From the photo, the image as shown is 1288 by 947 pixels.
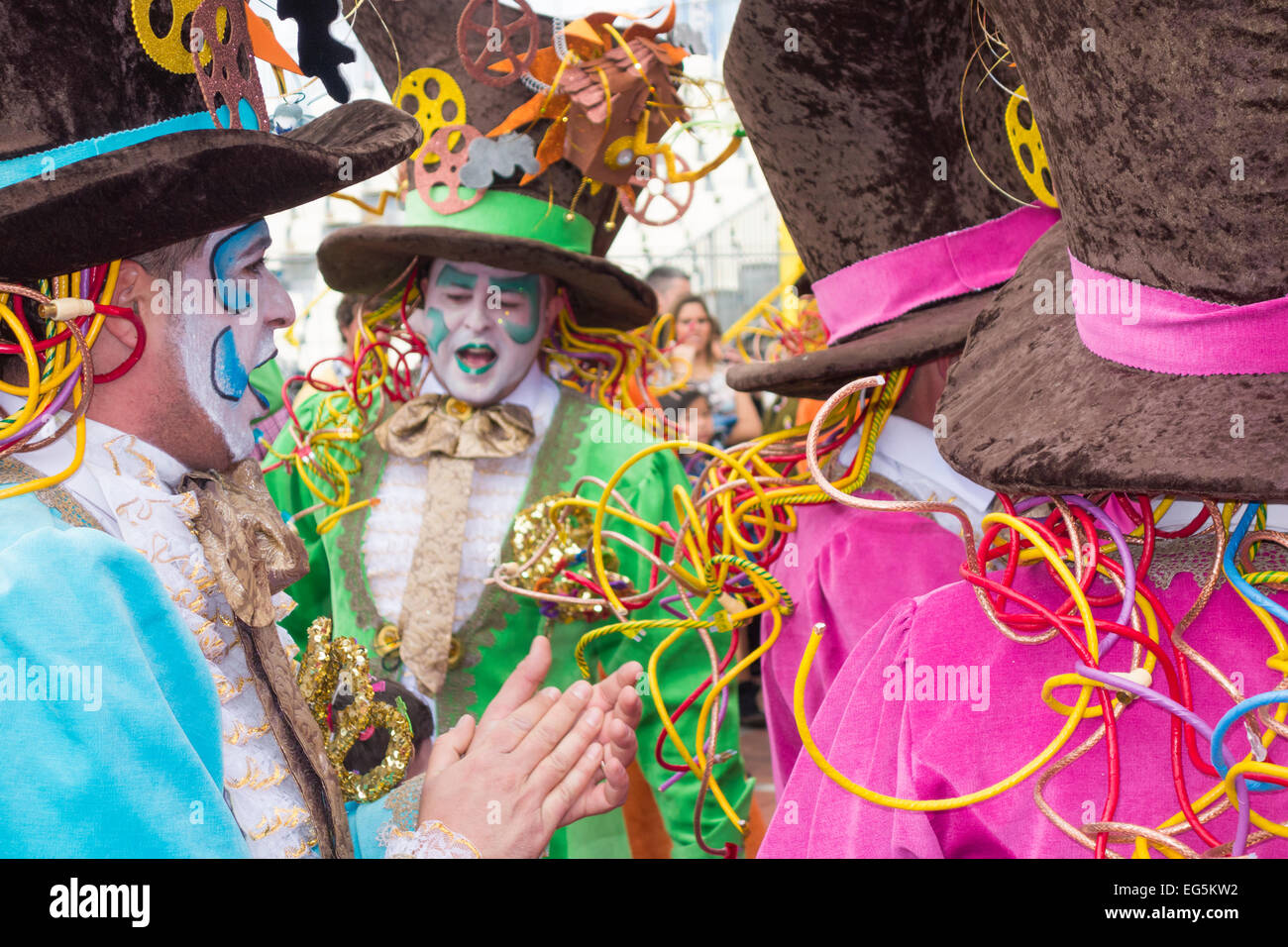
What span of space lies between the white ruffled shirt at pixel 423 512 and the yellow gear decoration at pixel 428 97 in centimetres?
57

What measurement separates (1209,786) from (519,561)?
5.00 feet

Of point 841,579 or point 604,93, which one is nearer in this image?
point 841,579

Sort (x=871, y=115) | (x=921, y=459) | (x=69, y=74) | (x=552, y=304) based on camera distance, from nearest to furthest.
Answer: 1. (x=69, y=74)
2. (x=871, y=115)
3. (x=921, y=459)
4. (x=552, y=304)

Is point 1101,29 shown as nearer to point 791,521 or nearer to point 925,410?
point 925,410

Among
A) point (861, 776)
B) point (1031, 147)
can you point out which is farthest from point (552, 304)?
point (861, 776)

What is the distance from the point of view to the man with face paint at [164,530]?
103 cm

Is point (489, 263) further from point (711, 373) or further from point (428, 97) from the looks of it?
point (711, 373)

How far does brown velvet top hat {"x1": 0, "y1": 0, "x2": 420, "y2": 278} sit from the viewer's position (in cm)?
108

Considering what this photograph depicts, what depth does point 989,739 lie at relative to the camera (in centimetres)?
110

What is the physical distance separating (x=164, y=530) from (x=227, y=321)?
244 mm

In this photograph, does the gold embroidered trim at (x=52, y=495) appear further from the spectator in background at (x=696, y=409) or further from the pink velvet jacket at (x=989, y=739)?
the spectator in background at (x=696, y=409)

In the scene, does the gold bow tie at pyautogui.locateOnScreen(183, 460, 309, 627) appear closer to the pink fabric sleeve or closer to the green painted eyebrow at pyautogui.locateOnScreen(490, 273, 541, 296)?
the pink fabric sleeve

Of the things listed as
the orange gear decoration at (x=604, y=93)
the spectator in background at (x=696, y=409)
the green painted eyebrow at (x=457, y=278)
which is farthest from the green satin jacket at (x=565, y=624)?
the spectator in background at (x=696, y=409)

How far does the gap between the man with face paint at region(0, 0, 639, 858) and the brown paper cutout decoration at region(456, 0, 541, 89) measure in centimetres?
62
